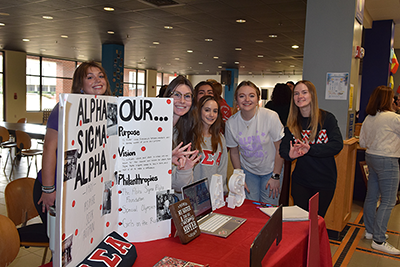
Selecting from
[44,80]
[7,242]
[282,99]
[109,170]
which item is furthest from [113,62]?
[109,170]

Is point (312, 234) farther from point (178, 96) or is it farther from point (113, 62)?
point (113, 62)

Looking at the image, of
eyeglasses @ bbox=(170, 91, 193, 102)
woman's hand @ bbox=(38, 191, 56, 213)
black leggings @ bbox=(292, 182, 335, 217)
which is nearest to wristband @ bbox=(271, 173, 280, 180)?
black leggings @ bbox=(292, 182, 335, 217)

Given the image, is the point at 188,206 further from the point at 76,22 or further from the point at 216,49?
the point at 216,49

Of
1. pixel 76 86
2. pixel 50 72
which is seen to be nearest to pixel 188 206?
pixel 76 86

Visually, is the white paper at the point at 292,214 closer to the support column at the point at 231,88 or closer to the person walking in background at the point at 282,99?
the person walking in background at the point at 282,99

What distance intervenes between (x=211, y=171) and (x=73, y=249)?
4.10 ft

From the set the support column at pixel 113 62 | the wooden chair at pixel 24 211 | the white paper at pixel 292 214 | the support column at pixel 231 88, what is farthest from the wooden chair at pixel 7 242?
the support column at pixel 231 88

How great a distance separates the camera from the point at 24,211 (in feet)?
7.14

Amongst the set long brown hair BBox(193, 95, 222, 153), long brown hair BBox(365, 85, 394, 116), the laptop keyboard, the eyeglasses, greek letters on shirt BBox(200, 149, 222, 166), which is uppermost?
long brown hair BBox(365, 85, 394, 116)

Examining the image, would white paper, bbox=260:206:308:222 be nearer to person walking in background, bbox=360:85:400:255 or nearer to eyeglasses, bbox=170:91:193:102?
eyeglasses, bbox=170:91:193:102

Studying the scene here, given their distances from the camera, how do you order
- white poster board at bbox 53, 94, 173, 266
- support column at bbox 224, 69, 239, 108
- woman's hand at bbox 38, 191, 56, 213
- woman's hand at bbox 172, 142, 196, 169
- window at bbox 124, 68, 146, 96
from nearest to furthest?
1. white poster board at bbox 53, 94, 173, 266
2. woman's hand at bbox 172, 142, 196, 169
3. woman's hand at bbox 38, 191, 56, 213
4. support column at bbox 224, 69, 239, 108
5. window at bbox 124, 68, 146, 96

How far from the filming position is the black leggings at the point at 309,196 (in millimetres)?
2375

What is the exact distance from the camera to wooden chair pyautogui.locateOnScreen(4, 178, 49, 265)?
201 centimetres

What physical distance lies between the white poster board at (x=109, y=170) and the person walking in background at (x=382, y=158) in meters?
2.60
